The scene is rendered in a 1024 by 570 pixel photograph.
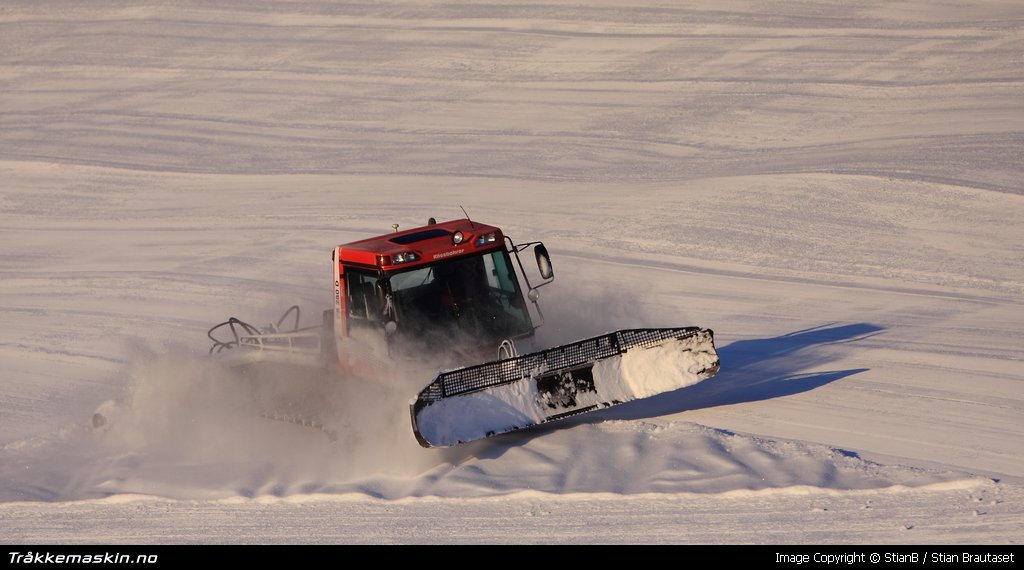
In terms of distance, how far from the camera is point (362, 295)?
10367 millimetres

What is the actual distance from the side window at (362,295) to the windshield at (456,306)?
0.70ft

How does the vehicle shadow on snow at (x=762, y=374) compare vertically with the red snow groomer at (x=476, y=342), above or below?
below

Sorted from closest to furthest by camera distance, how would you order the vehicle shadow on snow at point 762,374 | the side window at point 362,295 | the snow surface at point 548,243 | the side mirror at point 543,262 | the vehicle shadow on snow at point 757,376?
the snow surface at point 548,243
the side mirror at point 543,262
the side window at point 362,295
the vehicle shadow on snow at point 757,376
the vehicle shadow on snow at point 762,374

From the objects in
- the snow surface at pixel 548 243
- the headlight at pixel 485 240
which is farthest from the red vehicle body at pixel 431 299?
the snow surface at pixel 548 243

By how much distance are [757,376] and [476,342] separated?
114 inches

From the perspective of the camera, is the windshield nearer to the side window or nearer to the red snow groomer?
the red snow groomer

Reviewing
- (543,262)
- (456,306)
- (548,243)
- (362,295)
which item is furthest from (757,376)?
(548,243)

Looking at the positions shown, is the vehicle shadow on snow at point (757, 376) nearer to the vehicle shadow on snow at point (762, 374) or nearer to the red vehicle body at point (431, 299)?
the vehicle shadow on snow at point (762, 374)

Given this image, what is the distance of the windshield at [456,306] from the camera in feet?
33.1

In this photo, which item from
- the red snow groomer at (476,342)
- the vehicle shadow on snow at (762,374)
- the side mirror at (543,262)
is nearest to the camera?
the red snow groomer at (476,342)

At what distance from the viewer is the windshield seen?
33.1ft

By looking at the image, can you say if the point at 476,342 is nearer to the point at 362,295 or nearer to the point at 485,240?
the point at 485,240

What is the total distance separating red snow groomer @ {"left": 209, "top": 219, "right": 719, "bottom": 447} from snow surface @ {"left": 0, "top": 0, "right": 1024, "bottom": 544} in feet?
1.09
